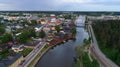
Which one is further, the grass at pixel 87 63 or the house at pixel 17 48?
the house at pixel 17 48

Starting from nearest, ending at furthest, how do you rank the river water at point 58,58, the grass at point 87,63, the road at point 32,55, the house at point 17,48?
the grass at point 87,63
the road at point 32,55
the river water at point 58,58
the house at point 17,48

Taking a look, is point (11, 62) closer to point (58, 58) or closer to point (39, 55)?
point (39, 55)

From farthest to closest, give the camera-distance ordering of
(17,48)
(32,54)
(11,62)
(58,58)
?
(17,48), (58,58), (32,54), (11,62)

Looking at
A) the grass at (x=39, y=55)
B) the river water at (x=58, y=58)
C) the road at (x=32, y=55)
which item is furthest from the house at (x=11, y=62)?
the river water at (x=58, y=58)

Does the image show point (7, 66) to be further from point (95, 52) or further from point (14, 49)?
point (95, 52)

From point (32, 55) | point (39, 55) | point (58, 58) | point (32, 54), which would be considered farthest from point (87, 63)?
point (39, 55)

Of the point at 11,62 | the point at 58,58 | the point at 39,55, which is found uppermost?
the point at 11,62

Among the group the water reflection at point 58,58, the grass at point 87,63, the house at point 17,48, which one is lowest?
the water reflection at point 58,58

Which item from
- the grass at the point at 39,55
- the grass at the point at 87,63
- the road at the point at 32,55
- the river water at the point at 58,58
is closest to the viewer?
the grass at the point at 87,63

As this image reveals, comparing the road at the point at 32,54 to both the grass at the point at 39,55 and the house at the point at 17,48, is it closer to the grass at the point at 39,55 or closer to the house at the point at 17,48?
the grass at the point at 39,55

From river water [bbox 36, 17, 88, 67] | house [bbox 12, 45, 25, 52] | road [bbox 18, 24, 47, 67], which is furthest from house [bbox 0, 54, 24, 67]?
house [bbox 12, 45, 25, 52]

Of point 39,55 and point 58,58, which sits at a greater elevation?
point 39,55
